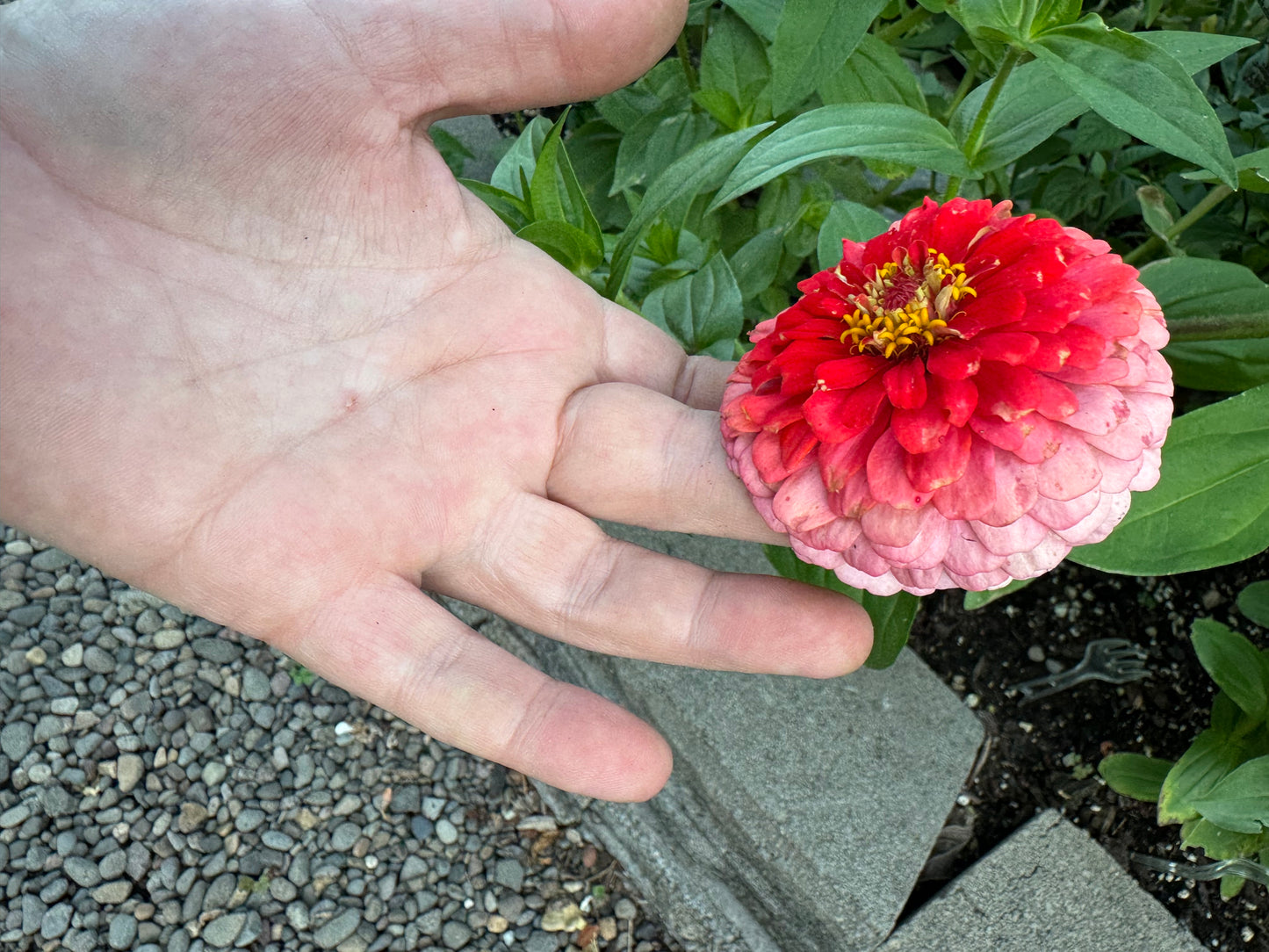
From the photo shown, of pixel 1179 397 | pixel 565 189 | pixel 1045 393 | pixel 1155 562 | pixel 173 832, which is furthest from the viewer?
pixel 173 832

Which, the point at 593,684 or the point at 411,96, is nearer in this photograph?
the point at 411,96

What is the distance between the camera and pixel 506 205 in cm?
119

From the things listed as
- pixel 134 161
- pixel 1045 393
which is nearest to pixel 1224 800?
pixel 1045 393

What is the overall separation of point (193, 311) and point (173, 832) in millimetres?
907

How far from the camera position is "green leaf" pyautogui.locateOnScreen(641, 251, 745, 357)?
111 cm

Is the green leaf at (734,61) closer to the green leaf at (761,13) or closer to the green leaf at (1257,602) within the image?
the green leaf at (761,13)

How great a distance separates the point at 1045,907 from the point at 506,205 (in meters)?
1.04

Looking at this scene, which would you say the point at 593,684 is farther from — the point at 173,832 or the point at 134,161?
the point at 134,161

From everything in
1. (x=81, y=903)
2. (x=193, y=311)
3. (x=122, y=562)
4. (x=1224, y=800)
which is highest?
(x=193, y=311)

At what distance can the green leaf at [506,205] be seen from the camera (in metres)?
1.17

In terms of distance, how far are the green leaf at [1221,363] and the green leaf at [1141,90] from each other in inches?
10.2

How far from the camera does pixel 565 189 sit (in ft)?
3.81

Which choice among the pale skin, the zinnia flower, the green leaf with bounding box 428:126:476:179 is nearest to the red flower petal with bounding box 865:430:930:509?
the zinnia flower

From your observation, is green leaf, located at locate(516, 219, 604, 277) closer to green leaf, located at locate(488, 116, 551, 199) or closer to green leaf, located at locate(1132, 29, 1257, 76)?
green leaf, located at locate(488, 116, 551, 199)
